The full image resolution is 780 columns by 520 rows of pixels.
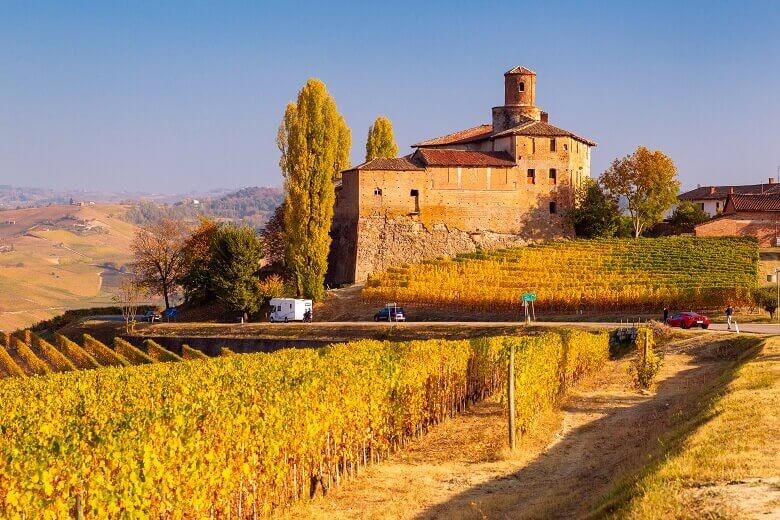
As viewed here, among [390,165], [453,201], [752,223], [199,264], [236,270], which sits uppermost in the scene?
[390,165]

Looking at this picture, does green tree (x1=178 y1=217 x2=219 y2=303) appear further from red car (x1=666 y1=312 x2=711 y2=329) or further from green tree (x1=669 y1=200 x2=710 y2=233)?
green tree (x1=669 y1=200 x2=710 y2=233)

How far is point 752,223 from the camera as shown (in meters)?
71.8

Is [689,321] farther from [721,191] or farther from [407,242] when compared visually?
[721,191]

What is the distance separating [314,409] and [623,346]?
2670 cm

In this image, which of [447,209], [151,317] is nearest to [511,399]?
[151,317]

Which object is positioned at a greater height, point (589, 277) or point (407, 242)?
point (407, 242)

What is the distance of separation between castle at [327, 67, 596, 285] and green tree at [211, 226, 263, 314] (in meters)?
9.46

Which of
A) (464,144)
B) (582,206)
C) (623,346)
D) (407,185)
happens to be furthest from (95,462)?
(464,144)

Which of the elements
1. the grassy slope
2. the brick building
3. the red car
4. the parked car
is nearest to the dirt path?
the grassy slope

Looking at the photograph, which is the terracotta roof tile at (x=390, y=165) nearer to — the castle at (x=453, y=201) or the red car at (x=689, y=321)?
the castle at (x=453, y=201)

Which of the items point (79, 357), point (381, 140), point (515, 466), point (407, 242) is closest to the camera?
point (515, 466)

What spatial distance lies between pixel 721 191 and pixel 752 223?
36628 mm

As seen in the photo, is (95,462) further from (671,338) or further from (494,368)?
(671,338)

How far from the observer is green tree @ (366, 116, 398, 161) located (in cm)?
9250
